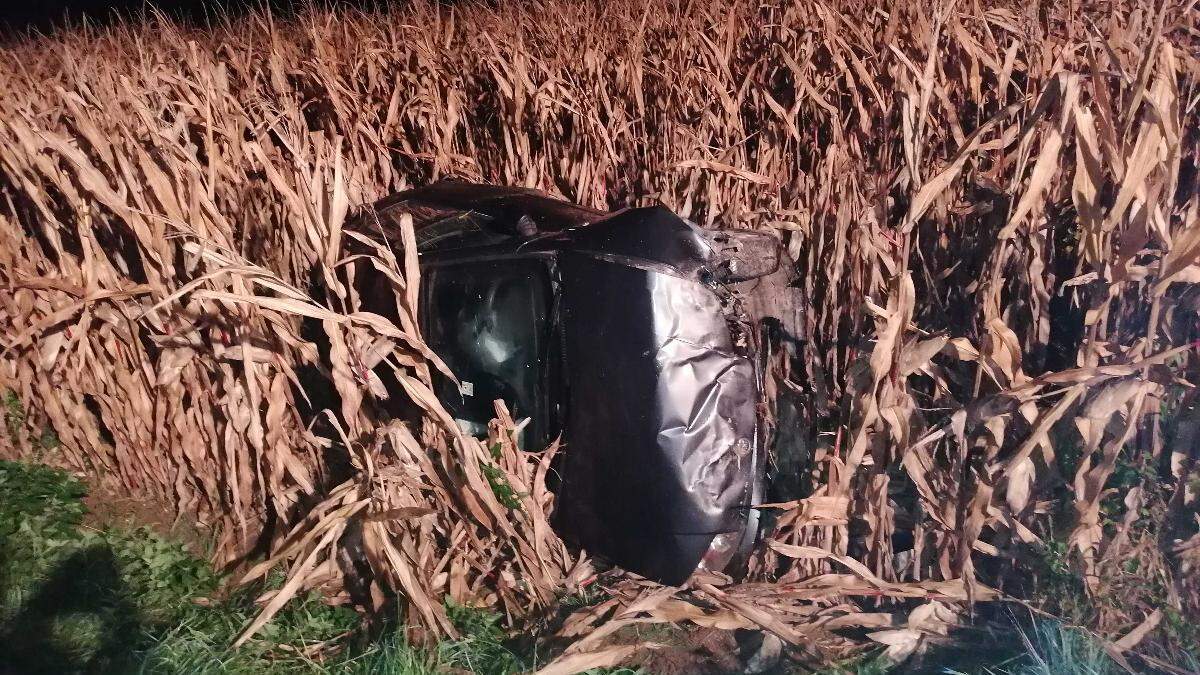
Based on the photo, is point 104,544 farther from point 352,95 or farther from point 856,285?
point 856,285

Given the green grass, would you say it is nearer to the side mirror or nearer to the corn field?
the corn field

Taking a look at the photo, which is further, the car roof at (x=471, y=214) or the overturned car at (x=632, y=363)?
the car roof at (x=471, y=214)

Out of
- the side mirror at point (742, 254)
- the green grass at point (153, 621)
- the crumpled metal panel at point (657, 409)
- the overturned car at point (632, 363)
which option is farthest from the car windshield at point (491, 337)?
the green grass at point (153, 621)

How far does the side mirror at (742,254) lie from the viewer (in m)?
3.06

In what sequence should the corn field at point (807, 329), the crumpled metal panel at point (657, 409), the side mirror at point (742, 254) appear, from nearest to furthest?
the corn field at point (807, 329) → the crumpled metal panel at point (657, 409) → the side mirror at point (742, 254)

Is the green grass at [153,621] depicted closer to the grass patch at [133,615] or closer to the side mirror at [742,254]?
the grass patch at [133,615]

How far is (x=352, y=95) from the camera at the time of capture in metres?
4.77

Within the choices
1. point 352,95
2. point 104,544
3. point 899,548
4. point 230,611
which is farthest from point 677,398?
point 352,95

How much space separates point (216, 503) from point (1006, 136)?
3414 mm

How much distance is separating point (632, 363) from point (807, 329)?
855mm

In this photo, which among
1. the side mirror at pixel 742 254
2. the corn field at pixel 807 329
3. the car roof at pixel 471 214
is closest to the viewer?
the corn field at pixel 807 329

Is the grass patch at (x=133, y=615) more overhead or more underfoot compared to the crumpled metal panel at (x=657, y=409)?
more underfoot

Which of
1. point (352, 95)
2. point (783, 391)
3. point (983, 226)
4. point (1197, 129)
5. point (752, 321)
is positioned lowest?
point (783, 391)

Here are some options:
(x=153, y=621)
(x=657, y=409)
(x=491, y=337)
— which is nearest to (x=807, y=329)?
(x=657, y=409)
